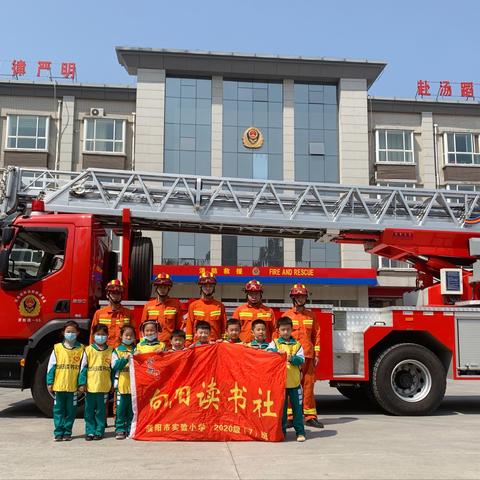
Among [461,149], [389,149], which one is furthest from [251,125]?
[461,149]

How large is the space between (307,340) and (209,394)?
1.74m

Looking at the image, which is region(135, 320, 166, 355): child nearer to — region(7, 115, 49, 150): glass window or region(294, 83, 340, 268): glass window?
region(294, 83, 340, 268): glass window

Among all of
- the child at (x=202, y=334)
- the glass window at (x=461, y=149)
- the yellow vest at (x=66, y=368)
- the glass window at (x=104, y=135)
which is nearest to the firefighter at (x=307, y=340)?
the child at (x=202, y=334)

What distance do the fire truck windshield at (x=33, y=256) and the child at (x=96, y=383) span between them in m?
1.99

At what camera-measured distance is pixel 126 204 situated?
9375 mm

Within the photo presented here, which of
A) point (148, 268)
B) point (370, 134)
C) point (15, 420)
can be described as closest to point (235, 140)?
point (370, 134)

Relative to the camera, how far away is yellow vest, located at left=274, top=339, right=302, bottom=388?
6.77 metres

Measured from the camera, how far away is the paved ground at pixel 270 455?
16.7 feet

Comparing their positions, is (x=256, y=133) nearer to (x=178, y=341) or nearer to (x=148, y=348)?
(x=178, y=341)

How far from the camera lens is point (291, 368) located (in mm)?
6820

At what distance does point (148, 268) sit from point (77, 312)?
53.5 inches

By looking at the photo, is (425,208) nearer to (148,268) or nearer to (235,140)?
(148,268)

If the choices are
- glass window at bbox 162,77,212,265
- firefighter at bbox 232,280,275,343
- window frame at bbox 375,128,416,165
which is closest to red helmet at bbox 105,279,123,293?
firefighter at bbox 232,280,275,343

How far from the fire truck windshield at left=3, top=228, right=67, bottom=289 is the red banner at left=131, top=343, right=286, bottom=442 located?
8.09 feet
